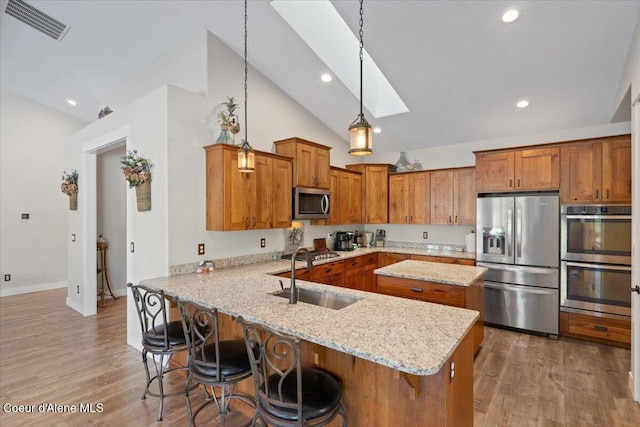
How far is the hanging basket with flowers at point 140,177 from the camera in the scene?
10.8 ft

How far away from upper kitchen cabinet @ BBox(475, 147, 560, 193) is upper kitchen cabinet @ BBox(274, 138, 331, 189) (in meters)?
2.23

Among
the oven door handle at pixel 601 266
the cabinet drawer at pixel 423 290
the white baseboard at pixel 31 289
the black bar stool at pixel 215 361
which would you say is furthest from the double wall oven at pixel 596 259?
the white baseboard at pixel 31 289

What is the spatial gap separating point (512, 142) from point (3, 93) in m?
9.04

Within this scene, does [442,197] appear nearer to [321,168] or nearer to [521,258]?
[521,258]

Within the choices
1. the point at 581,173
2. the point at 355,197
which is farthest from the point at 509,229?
the point at 355,197

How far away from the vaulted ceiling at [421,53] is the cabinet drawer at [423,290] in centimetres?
247

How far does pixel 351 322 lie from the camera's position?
1.77m

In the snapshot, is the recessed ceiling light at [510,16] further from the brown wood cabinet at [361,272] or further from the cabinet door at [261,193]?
the brown wood cabinet at [361,272]

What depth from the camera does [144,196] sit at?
3.35 m

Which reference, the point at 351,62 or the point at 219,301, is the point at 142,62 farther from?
the point at 219,301

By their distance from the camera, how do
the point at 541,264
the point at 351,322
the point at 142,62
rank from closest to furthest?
the point at 351,322
the point at 541,264
the point at 142,62

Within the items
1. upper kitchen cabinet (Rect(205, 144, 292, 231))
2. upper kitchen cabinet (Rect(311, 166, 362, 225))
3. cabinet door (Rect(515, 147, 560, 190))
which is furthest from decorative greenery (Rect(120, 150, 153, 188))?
cabinet door (Rect(515, 147, 560, 190))

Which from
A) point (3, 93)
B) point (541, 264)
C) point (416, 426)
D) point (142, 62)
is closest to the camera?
point (416, 426)

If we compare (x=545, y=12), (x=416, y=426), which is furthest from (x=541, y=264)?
(x=416, y=426)
